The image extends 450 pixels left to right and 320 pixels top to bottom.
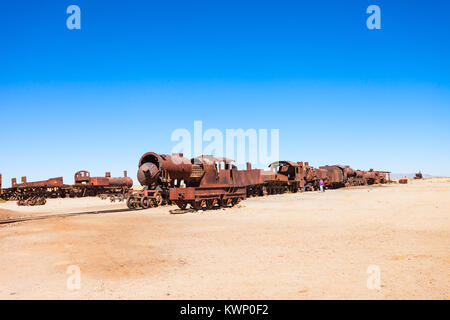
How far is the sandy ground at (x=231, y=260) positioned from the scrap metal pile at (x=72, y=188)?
26.5 metres

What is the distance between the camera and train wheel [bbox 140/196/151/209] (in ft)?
68.0

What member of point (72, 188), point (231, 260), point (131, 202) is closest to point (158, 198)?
point (131, 202)

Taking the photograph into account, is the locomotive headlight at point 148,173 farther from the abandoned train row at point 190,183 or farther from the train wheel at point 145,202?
the train wheel at point 145,202

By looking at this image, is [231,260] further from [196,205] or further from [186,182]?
[186,182]

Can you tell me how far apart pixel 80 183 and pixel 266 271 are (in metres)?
37.4

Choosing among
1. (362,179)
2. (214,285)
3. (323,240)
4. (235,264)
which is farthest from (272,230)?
(362,179)

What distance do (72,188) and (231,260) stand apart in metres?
36.3

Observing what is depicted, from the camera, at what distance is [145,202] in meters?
20.9

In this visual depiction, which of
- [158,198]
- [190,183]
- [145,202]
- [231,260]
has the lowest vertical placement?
[231,260]

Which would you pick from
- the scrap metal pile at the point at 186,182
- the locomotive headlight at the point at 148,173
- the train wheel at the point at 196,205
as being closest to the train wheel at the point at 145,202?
the scrap metal pile at the point at 186,182

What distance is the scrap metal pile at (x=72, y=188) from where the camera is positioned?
121 feet

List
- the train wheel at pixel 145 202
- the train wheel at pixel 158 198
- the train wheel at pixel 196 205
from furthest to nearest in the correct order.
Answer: the train wheel at pixel 158 198 → the train wheel at pixel 145 202 → the train wheel at pixel 196 205

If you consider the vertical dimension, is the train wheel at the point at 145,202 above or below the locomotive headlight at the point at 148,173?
below
